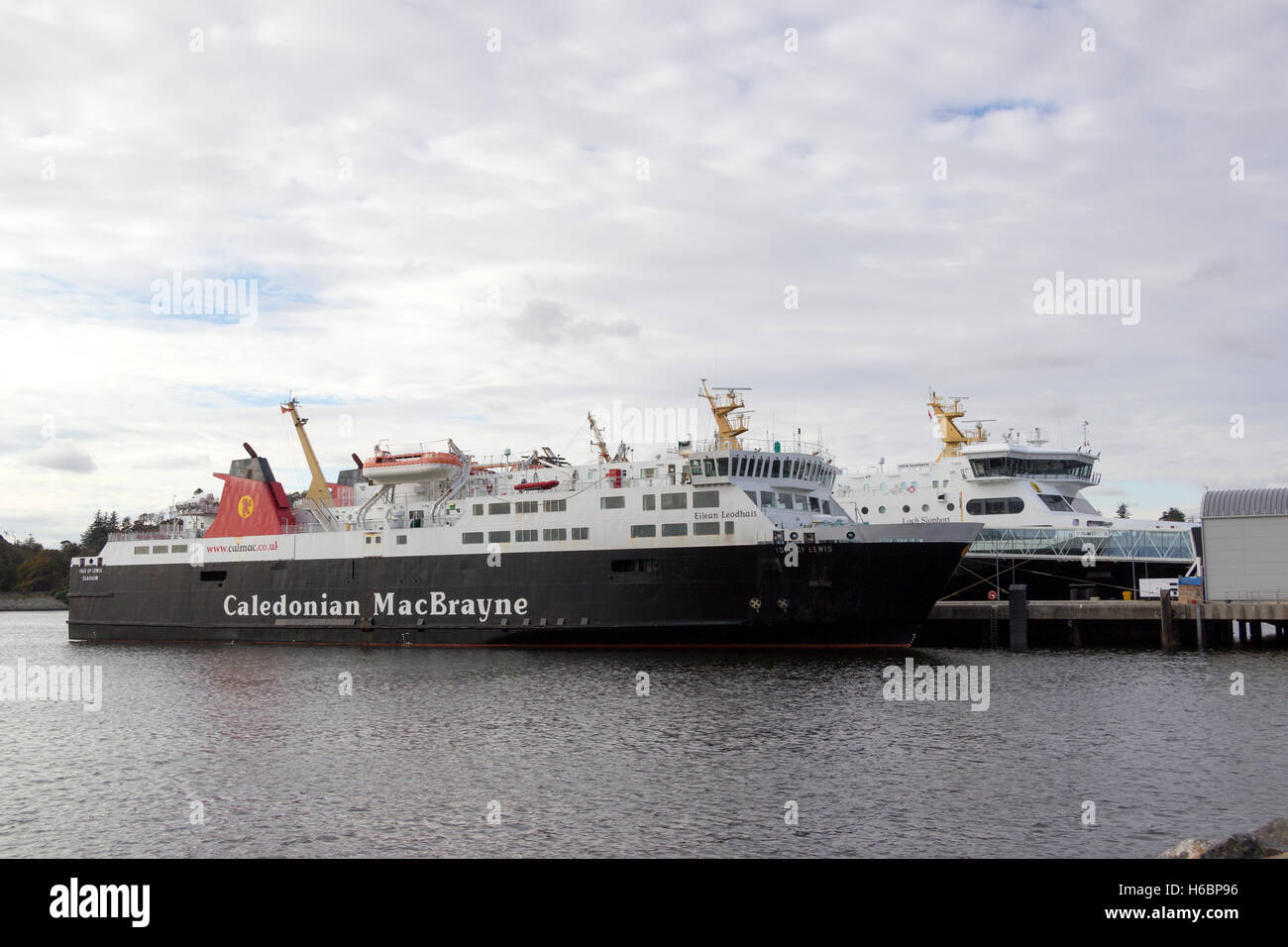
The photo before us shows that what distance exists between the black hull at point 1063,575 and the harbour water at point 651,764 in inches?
584

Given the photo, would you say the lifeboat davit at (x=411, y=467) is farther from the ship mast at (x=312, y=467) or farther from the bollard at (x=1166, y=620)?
the bollard at (x=1166, y=620)

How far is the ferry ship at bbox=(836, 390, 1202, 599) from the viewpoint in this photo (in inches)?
1917

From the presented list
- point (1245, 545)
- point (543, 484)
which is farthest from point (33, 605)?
point (1245, 545)

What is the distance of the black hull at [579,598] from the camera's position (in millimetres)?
35250

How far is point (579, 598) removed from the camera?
3859 centimetres

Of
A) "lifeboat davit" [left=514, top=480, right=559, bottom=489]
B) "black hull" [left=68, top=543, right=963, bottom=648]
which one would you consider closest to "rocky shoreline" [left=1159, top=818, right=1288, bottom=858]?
"black hull" [left=68, top=543, right=963, bottom=648]

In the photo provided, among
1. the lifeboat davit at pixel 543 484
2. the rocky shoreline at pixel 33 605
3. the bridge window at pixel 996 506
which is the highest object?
the lifeboat davit at pixel 543 484

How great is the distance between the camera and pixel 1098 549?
160ft

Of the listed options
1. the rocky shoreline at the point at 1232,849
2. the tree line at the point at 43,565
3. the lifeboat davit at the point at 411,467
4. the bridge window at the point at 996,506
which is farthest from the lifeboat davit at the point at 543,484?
the tree line at the point at 43,565

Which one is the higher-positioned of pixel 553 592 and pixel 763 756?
pixel 553 592

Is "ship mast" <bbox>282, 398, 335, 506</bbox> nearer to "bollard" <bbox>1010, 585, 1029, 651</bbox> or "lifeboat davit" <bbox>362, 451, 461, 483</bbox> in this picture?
"lifeboat davit" <bbox>362, 451, 461, 483</bbox>
